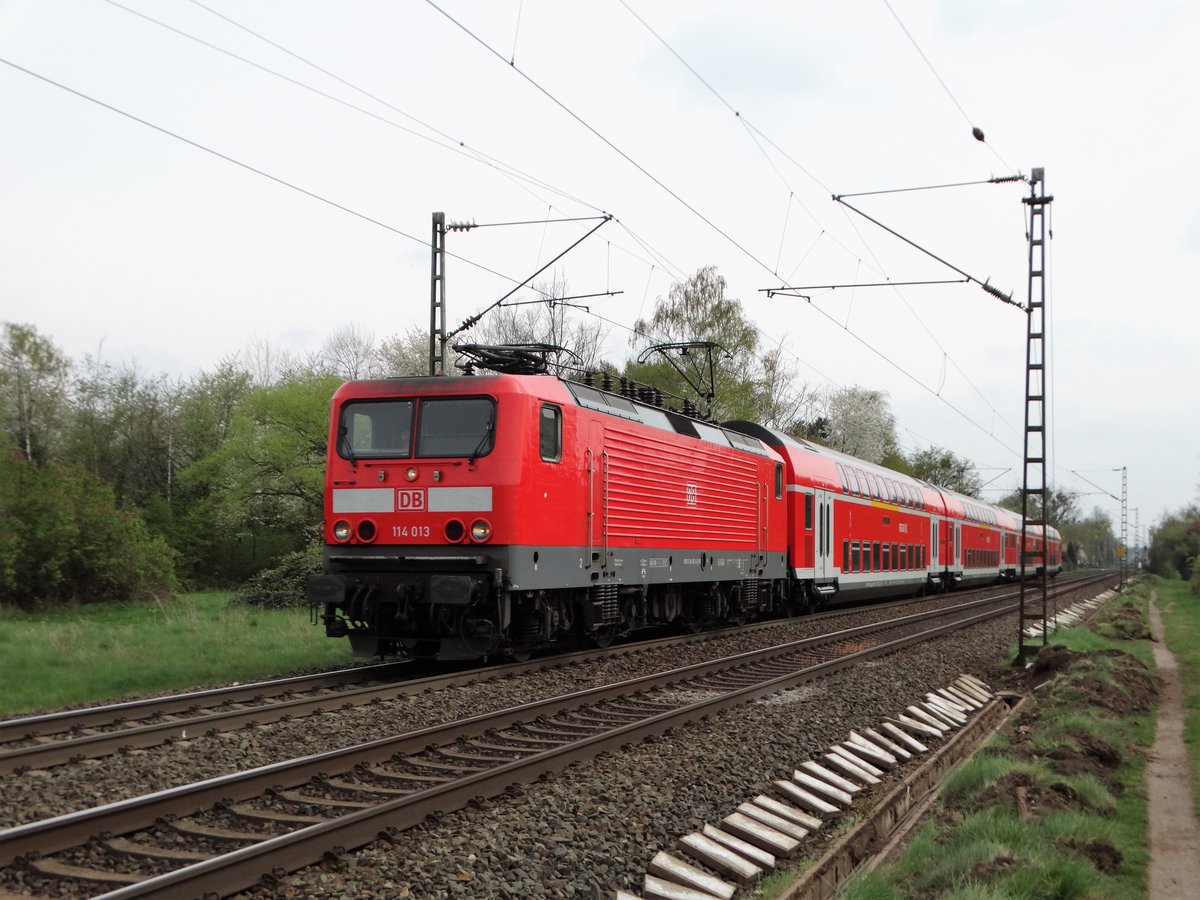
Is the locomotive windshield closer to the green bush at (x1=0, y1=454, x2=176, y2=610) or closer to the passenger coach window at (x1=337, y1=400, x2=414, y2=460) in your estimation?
the passenger coach window at (x1=337, y1=400, x2=414, y2=460)

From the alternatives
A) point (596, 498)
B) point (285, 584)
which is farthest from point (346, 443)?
point (285, 584)

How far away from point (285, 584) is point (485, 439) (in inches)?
580

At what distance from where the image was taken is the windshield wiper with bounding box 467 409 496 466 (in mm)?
12484

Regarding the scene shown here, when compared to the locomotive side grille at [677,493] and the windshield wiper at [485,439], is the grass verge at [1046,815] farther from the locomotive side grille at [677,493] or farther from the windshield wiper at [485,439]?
the windshield wiper at [485,439]

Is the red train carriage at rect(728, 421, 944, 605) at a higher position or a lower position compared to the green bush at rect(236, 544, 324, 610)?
higher

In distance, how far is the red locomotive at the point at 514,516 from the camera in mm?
12398

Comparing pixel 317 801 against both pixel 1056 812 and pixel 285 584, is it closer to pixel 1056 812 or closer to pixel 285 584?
pixel 1056 812

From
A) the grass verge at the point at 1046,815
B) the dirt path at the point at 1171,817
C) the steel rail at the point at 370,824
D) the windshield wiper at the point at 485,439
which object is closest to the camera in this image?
the steel rail at the point at 370,824

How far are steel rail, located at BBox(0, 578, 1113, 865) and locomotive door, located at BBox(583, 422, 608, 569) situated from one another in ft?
8.51

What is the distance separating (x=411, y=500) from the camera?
499 inches

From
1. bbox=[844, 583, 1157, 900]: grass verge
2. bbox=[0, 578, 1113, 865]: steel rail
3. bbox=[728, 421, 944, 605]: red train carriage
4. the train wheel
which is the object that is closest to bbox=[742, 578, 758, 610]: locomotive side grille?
bbox=[728, 421, 944, 605]: red train carriage

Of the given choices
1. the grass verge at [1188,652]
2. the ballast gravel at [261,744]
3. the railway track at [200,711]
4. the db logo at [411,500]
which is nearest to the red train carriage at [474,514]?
the db logo at [411,500]

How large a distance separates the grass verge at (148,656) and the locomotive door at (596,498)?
3.52 meters

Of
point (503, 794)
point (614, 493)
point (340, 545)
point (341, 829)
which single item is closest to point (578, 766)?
point (503, 794)
